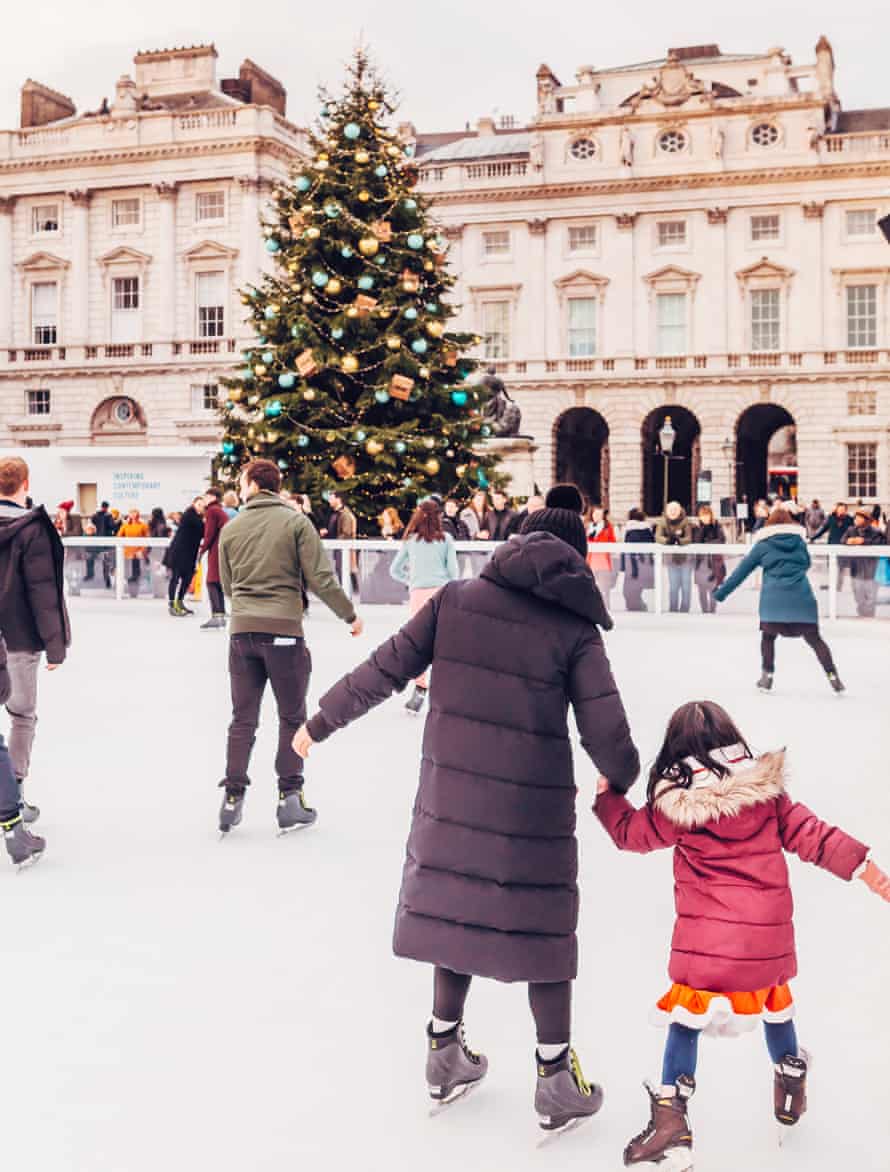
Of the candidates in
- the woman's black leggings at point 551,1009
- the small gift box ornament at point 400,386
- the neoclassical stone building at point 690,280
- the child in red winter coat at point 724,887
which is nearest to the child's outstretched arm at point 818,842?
the child in red winter coat at point 724,887

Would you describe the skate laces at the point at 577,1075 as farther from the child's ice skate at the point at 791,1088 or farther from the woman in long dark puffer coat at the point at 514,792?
the child's ice skate at the point at 791,1088

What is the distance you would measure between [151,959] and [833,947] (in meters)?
2.18

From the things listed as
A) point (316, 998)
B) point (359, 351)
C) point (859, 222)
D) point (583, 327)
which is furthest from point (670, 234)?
point (316, 998)

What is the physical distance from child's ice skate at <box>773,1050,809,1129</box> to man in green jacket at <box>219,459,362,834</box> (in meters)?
3.38

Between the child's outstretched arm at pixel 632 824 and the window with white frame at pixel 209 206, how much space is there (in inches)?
1819

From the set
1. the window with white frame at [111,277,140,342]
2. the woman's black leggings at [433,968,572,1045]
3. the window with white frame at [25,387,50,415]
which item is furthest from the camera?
the window with white frame at [25,387,50,415]

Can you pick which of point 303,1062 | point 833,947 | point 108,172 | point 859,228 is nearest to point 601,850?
point 833,947

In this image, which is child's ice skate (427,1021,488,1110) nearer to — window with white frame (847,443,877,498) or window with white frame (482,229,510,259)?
window with white frame (847,443,877,498)

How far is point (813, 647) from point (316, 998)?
293 inches

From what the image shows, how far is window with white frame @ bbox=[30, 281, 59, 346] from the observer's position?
161ft

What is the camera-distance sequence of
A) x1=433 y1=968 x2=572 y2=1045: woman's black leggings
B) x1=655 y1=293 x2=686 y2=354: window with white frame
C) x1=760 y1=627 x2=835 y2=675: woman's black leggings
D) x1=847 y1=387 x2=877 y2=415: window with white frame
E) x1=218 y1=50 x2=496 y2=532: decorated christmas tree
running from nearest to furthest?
1. x1=433 y1=968 x2=572 y2=1045: woman's black leggings
2. x1=760 y1=627 x2=835 y2=675: woman's black leggings
3. x1=218 y1=50 x2=496 y2=532: decorated christmas tree
4. x1=847 y1=387 x2=877 y2=415: window with white frame
5. x1=655 y1=293 x2=686 y2=354: window with white frame

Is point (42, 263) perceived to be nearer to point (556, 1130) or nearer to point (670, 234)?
point (670, 234)

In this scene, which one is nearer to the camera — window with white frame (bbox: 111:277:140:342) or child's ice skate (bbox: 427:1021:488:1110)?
child's ice skate (bbox: 427:1021:488:1110)

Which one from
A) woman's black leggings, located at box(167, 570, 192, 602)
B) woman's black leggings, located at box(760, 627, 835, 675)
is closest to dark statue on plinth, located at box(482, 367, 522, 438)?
woman's black leggings, located at box(167, 570, 192, 602)
